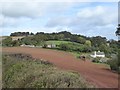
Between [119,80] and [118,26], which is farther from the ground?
[118,26]

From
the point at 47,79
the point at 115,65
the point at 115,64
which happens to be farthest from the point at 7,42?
the point at 47,79

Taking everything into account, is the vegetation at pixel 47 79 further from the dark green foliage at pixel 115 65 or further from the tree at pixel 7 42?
the tree at pixel 7 42

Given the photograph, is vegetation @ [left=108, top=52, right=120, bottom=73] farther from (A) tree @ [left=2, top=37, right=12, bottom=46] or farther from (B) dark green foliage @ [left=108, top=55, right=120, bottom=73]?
(A) tree @ [left=2, top=37, right=12, bottom=46]

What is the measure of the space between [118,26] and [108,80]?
8.00 meters

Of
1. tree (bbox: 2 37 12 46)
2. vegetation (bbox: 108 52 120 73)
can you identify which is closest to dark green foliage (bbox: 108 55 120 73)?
vegetation (bbox: 108 52 120 73)

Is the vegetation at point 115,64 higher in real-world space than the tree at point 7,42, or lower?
lower

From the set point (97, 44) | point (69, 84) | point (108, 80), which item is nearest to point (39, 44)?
point (97, 44)

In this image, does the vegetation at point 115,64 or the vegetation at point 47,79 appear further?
the vegetation at point 115,64

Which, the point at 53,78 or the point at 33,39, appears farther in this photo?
the point at 33,39

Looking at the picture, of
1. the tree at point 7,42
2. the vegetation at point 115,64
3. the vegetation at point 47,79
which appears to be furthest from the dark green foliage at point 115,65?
the tree at point 7,42

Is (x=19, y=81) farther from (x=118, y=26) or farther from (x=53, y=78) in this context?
(x=118, y=26)

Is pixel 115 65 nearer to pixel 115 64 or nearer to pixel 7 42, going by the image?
pixel 115 64

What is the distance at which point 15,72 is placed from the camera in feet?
40.9

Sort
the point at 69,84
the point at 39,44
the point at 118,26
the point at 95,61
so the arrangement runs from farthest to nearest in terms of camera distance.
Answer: the point at 39,44, the point at 118,26, the point at 95,61, the point at 69,84
